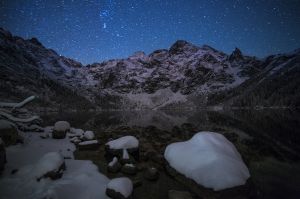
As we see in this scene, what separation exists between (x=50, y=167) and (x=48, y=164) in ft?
1.01

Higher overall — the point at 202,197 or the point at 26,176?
the point at 26,176

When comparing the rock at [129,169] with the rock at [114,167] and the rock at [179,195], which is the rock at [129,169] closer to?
the rock at [114,167]

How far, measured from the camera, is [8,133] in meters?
15.1

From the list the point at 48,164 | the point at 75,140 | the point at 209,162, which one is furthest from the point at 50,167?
the point at 75,140

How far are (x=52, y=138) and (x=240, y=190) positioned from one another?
18.4 meters

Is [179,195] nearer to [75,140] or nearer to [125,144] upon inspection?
[125,144]

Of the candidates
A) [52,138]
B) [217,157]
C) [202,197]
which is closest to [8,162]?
[52,138]

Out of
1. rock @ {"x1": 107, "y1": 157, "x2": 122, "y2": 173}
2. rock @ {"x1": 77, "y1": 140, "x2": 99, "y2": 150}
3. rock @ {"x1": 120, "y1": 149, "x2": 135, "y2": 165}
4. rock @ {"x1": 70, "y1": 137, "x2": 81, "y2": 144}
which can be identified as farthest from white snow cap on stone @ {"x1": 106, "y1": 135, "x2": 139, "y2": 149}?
rock @ {"x1": 70, "y1": 137, "x2": 81, "y2": 144}

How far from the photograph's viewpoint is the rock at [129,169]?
14516 mm

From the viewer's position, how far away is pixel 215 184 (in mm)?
10492

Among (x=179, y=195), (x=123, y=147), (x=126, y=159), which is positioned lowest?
(x=179, y=195)

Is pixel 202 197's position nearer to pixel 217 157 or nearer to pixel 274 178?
pixel 217 157

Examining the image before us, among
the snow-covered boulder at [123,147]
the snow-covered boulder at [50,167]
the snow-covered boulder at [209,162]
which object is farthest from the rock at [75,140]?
the snow-covered boulder at [209,162]

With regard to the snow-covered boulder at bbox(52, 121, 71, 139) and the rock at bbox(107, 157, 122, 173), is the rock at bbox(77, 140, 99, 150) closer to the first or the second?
the snow-covered boulder at bbox(52, 121, 71, 139)
